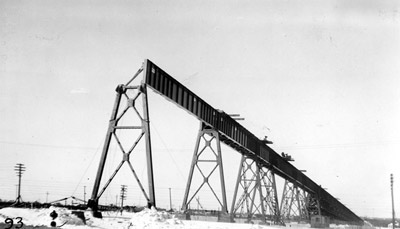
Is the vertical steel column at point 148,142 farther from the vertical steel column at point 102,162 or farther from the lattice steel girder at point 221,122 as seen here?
the vertical steel column at point 102,162

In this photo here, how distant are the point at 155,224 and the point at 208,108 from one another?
10.2m

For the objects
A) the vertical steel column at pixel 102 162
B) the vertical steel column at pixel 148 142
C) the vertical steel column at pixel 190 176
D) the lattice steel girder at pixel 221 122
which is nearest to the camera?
the vertical steel column at pixel 148 142

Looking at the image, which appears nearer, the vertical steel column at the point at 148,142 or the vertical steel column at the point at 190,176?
the vertical steel column at the point at 148,142

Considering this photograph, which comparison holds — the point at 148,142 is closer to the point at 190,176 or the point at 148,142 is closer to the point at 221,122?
the point at 190,176

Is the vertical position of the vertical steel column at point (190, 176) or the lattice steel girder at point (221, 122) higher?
the lattice steel girder at point (221, 122)

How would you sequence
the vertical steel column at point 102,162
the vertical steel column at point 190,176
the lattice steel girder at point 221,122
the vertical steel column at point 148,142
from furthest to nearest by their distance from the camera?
the vertical steel column at point 190,176 < the lattice steel girder at point 221,122 < the vertical steel column at point 102,162 < the vertical steel column at point 148,142

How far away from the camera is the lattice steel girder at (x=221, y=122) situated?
1883 centimetres

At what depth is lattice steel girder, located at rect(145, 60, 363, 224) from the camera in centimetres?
1883

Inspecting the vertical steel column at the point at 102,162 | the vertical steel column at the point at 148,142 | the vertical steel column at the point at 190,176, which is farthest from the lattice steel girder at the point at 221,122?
the vertical steel column at the point at 102,162

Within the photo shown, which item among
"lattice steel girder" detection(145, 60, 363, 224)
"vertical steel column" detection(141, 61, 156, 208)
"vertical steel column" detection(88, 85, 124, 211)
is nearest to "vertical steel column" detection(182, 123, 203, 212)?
"lattice steel girder" detection(145, 60, 363, 224)

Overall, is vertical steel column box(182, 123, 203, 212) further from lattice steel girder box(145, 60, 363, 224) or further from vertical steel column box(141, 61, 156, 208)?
vertical steel column box(141, 61, 156, 208)

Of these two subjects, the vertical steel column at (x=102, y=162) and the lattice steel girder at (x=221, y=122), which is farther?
the lattice steel girder at (x=221, y=122)

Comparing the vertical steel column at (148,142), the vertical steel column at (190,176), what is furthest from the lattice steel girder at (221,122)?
the vertical steel column at (190,176)

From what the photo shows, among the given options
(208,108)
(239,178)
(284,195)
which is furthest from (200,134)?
(284,195)
